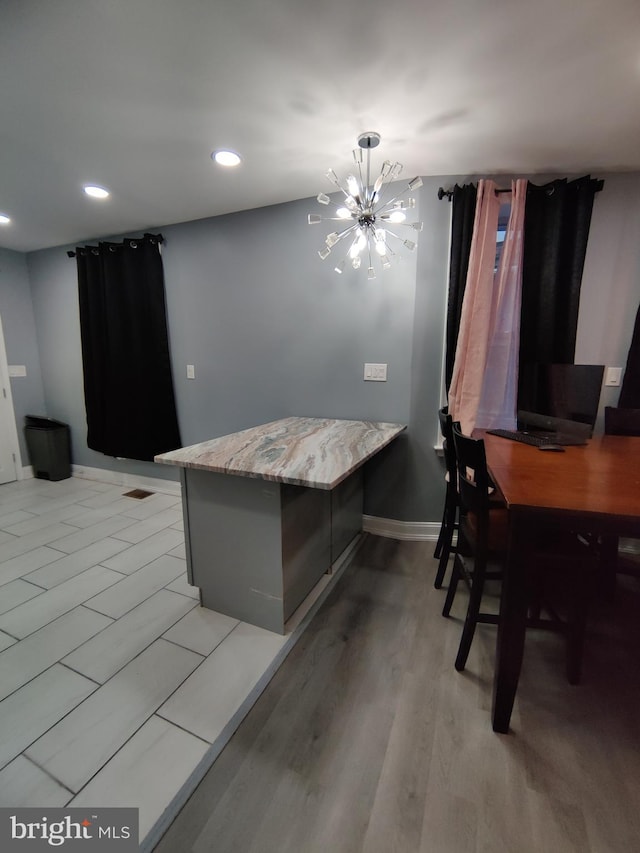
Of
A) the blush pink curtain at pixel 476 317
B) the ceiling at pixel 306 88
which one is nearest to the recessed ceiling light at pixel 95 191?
the ceiling at pixel 306 88

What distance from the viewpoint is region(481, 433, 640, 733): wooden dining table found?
969 mm

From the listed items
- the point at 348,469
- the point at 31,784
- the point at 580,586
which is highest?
the point at 348,469

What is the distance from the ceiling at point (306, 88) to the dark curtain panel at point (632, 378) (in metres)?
0.99

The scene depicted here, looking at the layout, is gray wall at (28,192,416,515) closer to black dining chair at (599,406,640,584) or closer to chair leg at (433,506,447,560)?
chair leg at (433,506,447,560)

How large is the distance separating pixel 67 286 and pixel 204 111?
290 centimetres

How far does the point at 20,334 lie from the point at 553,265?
5010 millimetres

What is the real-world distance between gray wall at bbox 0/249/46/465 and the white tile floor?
2.04m

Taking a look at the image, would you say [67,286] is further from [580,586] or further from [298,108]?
[580,586]

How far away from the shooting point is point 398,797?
0.99 metres

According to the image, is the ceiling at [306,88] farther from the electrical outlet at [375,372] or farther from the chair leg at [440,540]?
the chair leg at [440,540]

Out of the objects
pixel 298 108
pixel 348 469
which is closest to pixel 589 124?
pixel 298 108

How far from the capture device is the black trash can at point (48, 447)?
3699 millimetres

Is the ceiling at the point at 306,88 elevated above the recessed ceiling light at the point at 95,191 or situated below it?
below

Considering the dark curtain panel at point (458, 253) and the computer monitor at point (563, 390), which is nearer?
the computer monitor at point (563, 390)
